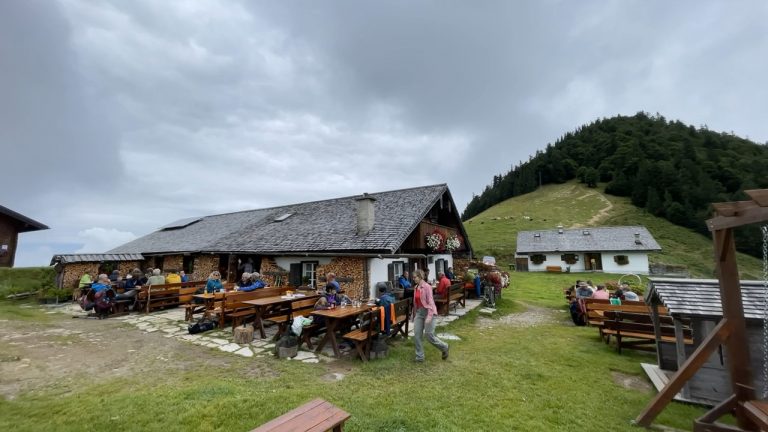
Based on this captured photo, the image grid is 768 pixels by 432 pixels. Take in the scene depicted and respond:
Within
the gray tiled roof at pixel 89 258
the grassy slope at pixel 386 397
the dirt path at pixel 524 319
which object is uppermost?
the gray tiled roof at pixel 89 258

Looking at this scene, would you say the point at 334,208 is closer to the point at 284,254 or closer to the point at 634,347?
the point at 284,254

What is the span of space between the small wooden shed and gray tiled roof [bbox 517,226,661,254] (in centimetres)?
3705

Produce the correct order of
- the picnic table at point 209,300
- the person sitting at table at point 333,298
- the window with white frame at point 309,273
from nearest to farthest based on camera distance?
the person sitting at table at point 333,298 → the picnic table at point 209,300 → the window with white frame at point 309,273

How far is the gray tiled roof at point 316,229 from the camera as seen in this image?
13.4m

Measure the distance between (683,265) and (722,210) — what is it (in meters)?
45.0

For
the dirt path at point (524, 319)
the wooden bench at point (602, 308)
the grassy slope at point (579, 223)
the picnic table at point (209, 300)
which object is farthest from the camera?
the grassy slope at point (579, 223)

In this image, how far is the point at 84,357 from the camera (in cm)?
698

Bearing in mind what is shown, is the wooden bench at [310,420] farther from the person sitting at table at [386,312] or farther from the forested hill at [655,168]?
the forested hill at [655,168]

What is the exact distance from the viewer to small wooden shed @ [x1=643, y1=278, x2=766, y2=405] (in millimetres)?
4879

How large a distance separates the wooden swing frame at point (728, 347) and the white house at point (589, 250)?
37898 mm

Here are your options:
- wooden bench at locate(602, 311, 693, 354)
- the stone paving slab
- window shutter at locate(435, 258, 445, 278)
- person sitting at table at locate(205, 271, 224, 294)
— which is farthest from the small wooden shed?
window shutter at locate(435, 258, 445, 278)

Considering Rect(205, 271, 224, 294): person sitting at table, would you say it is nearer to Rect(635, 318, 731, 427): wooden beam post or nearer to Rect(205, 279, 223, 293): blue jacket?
Rect(205, 279, 223, 293): blue jacket

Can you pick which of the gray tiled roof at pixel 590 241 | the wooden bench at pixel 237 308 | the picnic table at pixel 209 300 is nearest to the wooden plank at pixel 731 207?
the wooden bench at pixel 237 308

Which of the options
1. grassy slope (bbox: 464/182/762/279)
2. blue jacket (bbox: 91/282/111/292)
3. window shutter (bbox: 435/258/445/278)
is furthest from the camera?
grassy slope (bbox: 464/182/762/279)
